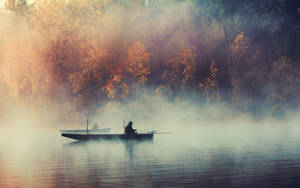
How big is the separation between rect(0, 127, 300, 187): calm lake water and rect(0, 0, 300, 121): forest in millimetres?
30449

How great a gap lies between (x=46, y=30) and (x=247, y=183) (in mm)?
59706

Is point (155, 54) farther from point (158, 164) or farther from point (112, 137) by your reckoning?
point (158, 164)

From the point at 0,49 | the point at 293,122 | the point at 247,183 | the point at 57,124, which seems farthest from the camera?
the point at 0,49

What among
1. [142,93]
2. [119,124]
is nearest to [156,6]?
[142,93]

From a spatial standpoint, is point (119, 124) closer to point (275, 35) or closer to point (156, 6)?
point (156, 6)

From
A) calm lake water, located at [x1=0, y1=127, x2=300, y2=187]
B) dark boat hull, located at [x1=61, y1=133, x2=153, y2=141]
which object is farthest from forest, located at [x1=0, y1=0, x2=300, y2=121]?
calm lake water, located at [x1=0, y1=127, x2=300, y2=187]

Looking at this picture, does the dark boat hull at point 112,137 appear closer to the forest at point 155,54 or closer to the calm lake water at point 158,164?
the calm lake water at point 158,164

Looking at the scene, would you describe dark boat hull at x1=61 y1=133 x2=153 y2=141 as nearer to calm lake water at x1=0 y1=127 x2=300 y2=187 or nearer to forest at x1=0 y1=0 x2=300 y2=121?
calm lake water at x1=0 y1=127 x2=300 y2=187

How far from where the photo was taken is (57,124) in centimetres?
7944

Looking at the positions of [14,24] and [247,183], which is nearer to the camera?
[247,183]

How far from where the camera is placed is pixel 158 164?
32.2 meters

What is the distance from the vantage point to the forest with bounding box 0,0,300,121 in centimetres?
7919

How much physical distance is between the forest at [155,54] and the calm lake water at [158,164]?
3045cm

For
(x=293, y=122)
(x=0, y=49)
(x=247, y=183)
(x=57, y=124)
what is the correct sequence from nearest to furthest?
(x=247, y=183), (x=293, y=122), (x=57, y=124), (x=0, y=49)
